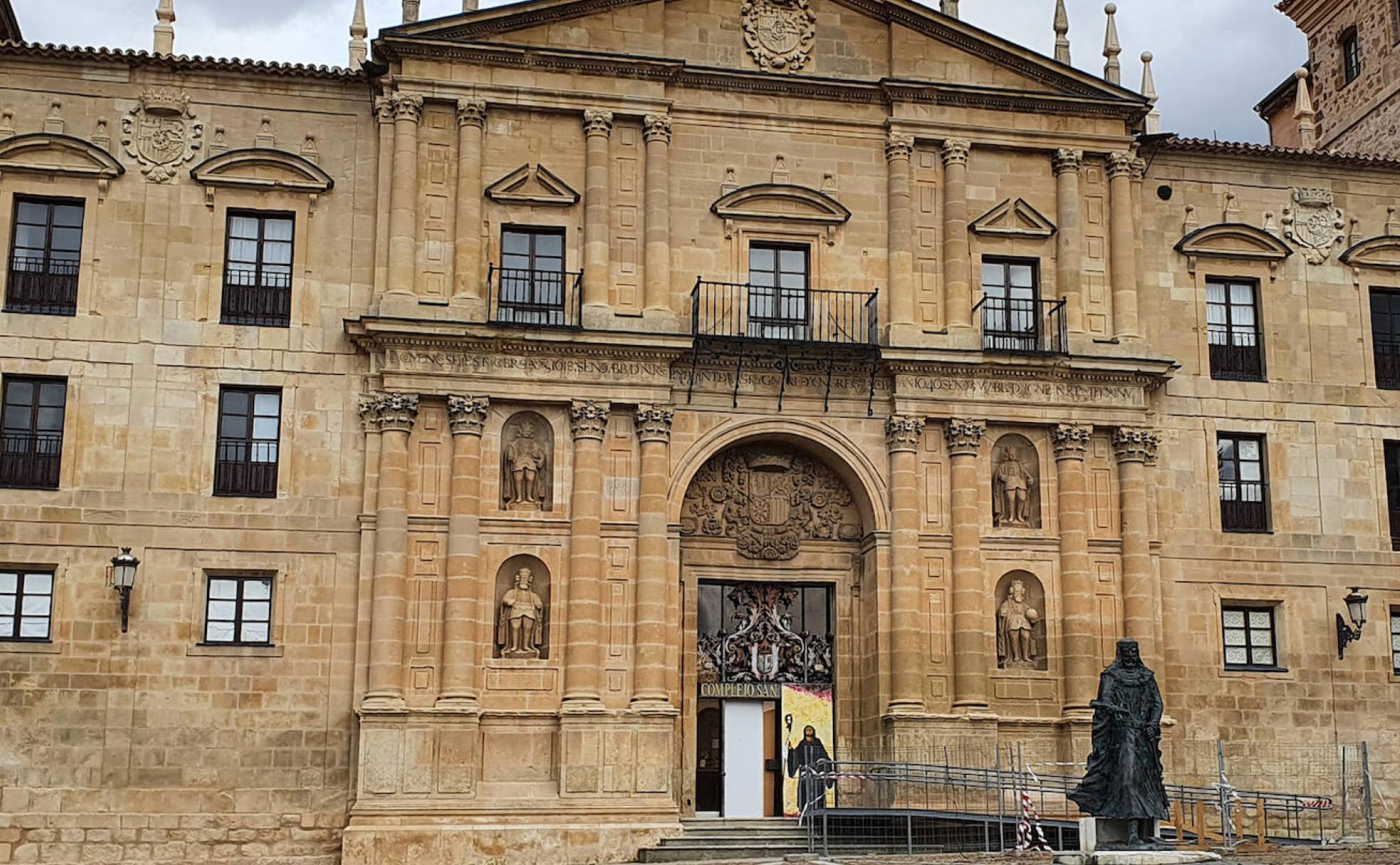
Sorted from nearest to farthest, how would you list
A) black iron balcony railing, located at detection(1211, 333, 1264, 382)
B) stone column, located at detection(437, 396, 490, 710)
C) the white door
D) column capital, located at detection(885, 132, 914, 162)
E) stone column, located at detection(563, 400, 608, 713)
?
stone column, located at detection(437, 396, 490, 710) < stone column, located at detection(563, 400, 608, 713) < the white door < column capital, located at detection(885, 132, 914, 162) < black iron balcony railing, located at detection(1211, 333, 1264, 382)

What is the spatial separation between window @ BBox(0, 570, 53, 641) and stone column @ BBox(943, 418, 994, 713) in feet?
47.2

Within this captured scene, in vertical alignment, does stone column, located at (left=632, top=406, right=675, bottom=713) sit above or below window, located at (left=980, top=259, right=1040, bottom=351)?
below

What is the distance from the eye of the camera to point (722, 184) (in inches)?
1144

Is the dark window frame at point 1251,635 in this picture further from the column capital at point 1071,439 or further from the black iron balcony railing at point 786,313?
the black iron balcony railing at point 786,313

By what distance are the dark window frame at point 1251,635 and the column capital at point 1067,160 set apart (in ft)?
26.6

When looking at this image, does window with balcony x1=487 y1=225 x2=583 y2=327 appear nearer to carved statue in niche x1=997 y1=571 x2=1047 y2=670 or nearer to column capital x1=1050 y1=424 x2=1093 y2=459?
column capital x1=1050 y1=424 x2=1093 y2=459

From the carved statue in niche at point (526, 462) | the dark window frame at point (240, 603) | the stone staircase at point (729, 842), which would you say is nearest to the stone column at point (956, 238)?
the carved statue in niche at point (526, 462)

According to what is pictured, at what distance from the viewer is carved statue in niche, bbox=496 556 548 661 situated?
26.8m

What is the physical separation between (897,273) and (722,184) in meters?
3.38

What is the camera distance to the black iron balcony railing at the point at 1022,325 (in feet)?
95.6

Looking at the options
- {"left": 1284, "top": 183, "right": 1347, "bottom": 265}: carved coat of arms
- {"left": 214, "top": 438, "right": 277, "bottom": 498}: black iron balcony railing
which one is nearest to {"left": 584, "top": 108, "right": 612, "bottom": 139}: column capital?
{"left": 214, "top": 438, "right": 277, "bottom": 498}: black iron balcony railing

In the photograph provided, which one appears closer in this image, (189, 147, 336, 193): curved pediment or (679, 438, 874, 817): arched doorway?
(189, 147, 336, 193): curved pediment

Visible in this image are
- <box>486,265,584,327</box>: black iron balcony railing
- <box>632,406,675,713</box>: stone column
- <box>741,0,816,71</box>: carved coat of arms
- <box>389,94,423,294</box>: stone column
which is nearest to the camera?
<box>632,406,675,713</box>: stone column

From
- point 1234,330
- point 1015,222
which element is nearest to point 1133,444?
point 1234,330
